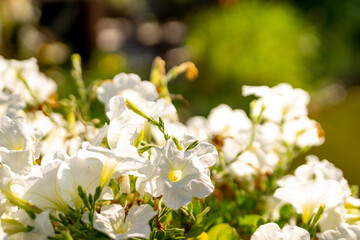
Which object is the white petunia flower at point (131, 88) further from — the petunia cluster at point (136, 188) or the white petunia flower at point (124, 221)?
the white petunia flower at point (124, 221)

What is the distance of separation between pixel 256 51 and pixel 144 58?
2.92 meters

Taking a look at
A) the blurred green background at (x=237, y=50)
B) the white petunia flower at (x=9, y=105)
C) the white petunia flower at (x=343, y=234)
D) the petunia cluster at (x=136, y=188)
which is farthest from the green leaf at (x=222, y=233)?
the blurred green background at (x=237, y=50)

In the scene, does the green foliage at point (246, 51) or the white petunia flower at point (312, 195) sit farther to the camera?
the green foliage at point (246, 51)

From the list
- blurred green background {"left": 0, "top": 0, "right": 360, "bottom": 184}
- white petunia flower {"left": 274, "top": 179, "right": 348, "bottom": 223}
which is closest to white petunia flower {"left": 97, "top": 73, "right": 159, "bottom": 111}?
white petunia flower {"left": 274, "top": 179, "right": 348, "bottom": 223}

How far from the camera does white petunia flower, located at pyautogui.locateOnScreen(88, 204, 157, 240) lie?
1.29 feet

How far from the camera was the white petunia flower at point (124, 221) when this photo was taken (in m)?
0.39

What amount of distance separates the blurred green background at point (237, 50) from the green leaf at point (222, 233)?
4.18 ft

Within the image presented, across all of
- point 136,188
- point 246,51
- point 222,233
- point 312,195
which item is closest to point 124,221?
point 136,188

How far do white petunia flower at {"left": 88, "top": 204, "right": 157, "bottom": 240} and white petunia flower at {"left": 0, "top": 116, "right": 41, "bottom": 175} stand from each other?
0.31 feet

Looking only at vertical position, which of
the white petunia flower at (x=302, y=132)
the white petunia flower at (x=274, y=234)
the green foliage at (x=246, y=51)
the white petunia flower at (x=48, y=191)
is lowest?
the white petunia flower at (x=48, y=191)

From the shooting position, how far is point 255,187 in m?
0.69

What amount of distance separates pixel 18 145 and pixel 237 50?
10.1 feet

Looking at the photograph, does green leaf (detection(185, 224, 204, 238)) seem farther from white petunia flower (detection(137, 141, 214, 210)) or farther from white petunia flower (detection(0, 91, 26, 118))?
white petunia flower (detection(0, 91, 26, 118))

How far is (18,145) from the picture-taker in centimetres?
46
